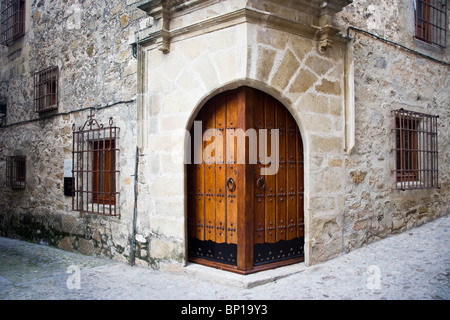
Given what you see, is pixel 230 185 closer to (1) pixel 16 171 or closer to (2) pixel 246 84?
(2) pixel 246 84

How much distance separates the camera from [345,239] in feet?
13.1

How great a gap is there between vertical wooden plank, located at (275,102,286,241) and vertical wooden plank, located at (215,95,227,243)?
572 mm

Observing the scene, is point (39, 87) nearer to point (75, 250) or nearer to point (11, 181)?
point (11, 181)

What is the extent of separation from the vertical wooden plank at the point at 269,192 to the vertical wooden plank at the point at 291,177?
0.62 feet

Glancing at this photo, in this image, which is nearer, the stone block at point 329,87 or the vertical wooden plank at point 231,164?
the vertical wooden plank at point 231,164

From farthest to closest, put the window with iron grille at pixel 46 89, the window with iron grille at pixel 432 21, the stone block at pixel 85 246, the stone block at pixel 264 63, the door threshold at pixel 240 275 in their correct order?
the window with iron grille at pixel 46 89
the window with iron grille at pixel 432 21
the stone block at pixel 85 246
the stone block at pixel 264 63
the door threshold at pixel 240 275

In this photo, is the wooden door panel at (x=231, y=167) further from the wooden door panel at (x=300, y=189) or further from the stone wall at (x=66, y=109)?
the stone wall at (x=66, y=109)

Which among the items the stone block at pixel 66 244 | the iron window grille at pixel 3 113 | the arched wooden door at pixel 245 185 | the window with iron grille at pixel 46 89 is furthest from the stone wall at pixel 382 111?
the iron window grille at pixel 3 113

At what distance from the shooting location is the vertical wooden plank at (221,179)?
146 inches

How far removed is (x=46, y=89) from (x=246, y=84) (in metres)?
4.09

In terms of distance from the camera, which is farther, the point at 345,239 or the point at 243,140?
the point at 345,239

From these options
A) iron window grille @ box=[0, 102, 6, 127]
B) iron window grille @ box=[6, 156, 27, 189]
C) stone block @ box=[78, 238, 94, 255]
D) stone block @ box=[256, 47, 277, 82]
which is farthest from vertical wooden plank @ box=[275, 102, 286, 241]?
iron window grille @ box=[0, 102, 6, 127]

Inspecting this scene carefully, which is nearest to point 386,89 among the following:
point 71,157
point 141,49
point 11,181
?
point 141,49
